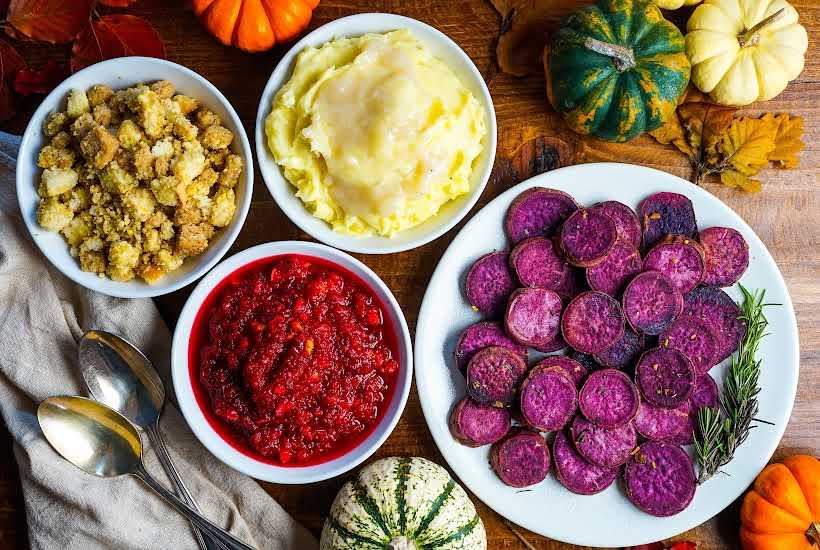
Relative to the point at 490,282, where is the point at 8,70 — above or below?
above

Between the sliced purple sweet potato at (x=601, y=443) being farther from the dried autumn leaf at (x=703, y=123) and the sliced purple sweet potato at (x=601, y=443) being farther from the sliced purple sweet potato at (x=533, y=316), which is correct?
the dried autumn leaf at (x=703, y=123)

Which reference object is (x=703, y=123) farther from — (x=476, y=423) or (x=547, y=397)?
(x=476, y=423)

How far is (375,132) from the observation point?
111 inches

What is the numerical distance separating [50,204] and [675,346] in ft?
8.58

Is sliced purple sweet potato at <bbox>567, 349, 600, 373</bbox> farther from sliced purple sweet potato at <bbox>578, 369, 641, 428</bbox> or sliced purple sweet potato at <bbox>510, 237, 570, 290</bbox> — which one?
sliced purple sweet potato at <bbox>510, 237, 570, 290</bbox>

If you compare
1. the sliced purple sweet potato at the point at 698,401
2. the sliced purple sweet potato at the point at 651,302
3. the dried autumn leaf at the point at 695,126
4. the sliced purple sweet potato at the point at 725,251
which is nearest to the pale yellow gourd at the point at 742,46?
the dried autumn leaf at the point at 695,126

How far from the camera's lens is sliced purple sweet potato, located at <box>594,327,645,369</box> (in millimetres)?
3217

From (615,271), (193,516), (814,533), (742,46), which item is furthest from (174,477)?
(742,46)

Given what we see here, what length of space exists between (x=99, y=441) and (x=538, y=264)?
1995mm

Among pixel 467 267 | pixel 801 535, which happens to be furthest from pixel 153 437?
pixel 801 535

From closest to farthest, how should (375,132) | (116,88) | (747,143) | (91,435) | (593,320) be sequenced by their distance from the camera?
(375,132) < (116,88) < (91,435) < (593,320) < (747,143)

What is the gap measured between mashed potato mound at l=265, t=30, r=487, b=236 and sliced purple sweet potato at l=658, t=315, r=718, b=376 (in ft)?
3.68

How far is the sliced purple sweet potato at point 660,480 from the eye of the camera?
10.5 feet

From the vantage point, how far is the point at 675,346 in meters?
3.21
